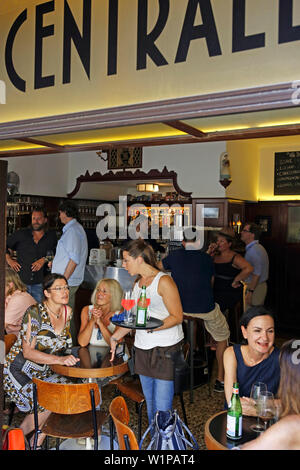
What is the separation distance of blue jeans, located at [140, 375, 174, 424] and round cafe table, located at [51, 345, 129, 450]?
24 centimetres

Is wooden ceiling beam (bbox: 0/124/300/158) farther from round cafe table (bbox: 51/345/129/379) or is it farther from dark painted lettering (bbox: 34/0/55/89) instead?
round cafe table (bbox: 51/345/129/379)

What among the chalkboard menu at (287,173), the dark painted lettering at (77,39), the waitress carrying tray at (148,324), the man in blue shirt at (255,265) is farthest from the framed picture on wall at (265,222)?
the dark painted lettering at (77,39)

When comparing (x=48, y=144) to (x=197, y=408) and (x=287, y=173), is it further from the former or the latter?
(x=287, y=173)

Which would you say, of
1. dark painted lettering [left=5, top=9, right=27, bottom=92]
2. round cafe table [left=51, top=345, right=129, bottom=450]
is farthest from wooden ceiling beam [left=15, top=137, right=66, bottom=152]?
round cafe table [left=51, top=345, right=129, bottom=450]

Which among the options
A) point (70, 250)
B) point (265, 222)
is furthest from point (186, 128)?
point (265, 222)

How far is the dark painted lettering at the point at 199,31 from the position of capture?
2451 millimetres

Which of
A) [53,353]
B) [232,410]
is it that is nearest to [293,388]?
[232,410]

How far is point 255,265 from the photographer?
700 centimetres

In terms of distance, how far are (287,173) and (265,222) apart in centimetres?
103

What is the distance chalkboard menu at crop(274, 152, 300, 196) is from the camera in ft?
28.7

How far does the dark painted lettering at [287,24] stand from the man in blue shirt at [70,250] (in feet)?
12.7

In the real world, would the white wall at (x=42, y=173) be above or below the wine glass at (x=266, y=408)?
above

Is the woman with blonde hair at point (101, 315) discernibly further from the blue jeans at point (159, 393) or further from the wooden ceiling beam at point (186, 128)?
the wooden ceiling beam at point (186, 128)
